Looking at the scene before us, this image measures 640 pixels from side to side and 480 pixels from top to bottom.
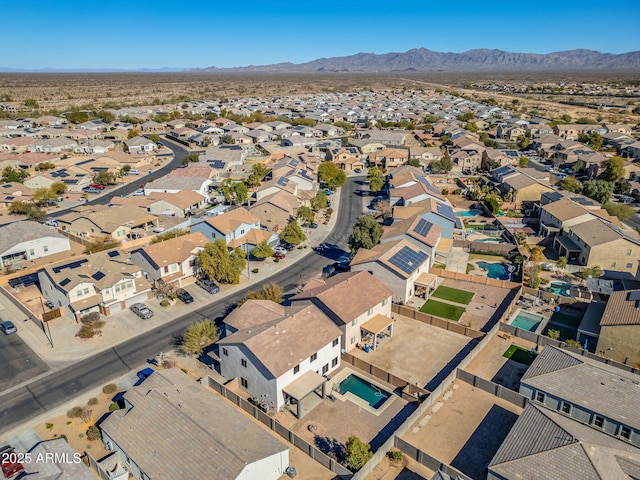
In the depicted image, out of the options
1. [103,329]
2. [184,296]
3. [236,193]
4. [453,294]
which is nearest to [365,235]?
[453,294]

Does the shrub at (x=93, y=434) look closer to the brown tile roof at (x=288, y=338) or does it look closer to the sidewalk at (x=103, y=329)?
the brown tile roof at (x=288, y=338)

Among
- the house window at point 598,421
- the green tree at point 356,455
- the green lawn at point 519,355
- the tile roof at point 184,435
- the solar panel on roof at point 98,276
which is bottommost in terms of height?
the green lawn at point 519,355

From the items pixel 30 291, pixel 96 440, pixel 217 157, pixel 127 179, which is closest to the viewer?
pixel 96 440

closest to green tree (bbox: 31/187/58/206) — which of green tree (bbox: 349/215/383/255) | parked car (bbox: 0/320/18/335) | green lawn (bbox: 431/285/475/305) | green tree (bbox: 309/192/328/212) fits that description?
parked car (bbox: 0/320/18/335)

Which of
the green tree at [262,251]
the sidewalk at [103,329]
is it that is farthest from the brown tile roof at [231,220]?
the sidewalk at [103,329]

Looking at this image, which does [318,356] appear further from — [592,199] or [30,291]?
[592,199]

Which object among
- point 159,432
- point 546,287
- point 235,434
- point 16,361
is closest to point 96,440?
point 159,432
